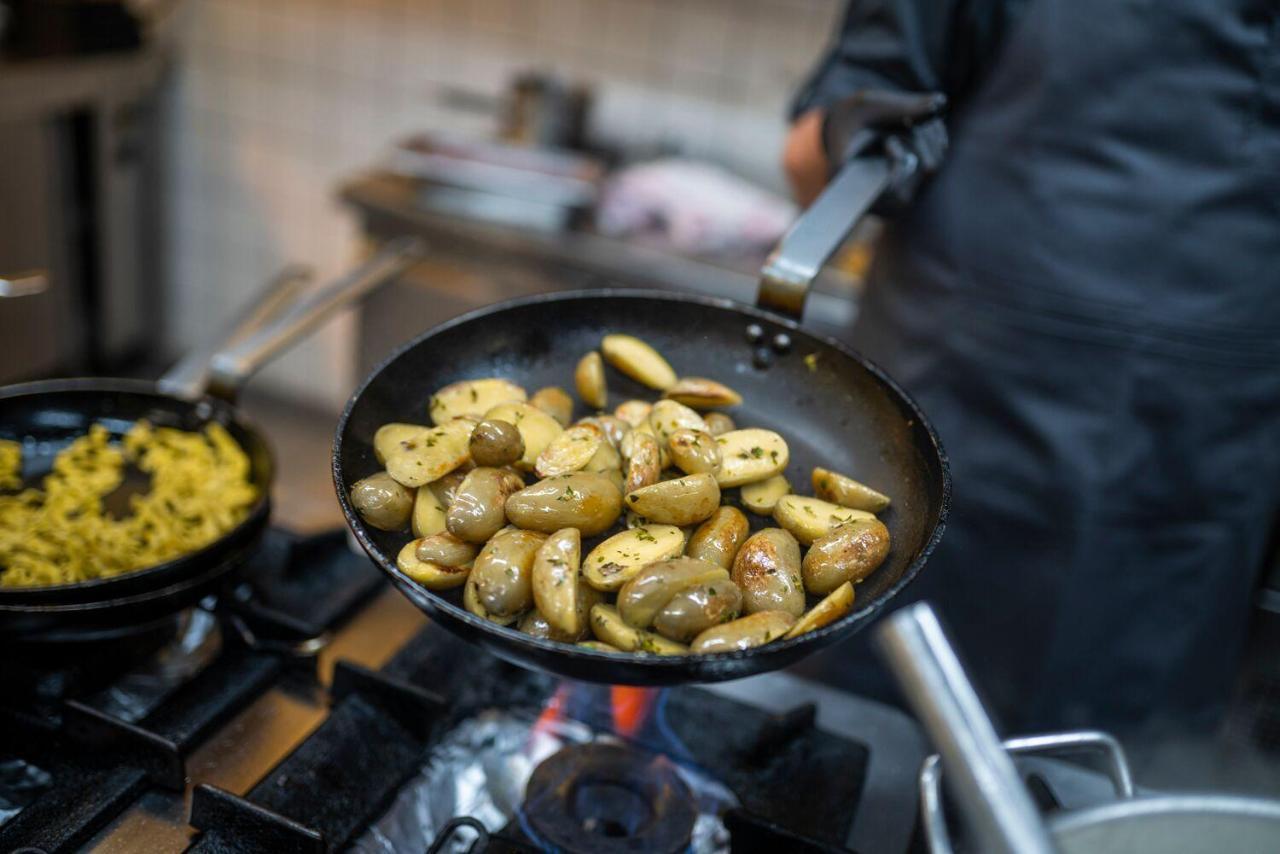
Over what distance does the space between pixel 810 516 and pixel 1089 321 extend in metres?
0.71

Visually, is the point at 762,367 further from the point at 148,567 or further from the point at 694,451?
the point at 148,567

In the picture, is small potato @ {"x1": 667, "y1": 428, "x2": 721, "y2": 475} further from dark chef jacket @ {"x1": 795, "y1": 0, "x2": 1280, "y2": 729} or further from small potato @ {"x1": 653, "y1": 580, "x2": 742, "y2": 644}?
dark chef jacket @ {"x1": 795, "y1": 0, "x2": 1280, "y2": 729}

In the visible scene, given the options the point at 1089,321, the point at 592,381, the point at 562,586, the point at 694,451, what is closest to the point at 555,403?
the point at 592,381

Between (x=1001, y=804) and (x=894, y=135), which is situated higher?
(x=894, y=135)

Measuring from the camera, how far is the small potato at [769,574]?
28.3 inches

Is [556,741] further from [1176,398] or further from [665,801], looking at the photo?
[1176,398]

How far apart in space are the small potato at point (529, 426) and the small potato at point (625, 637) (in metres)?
0.16

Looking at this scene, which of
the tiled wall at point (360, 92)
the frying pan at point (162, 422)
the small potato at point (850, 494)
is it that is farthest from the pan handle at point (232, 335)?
the tiled wall at point (360, 92)

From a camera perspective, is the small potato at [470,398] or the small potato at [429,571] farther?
the small potato at [470,398]

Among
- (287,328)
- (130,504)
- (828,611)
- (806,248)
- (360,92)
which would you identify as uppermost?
(806,248)

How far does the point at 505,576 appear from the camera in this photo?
0.69 meters

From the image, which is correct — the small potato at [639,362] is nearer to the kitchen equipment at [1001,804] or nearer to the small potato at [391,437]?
the small potato at [391,437]

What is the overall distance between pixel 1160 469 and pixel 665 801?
3.02 ft

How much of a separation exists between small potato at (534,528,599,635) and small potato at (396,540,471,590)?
2.3 inches
